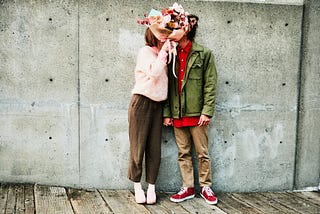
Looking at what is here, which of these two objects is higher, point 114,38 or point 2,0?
point 2,0

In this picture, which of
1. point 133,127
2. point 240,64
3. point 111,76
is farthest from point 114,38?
point 240,64

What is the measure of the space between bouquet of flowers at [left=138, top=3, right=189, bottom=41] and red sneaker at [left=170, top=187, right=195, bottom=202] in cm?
163

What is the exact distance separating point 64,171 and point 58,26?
1599mm

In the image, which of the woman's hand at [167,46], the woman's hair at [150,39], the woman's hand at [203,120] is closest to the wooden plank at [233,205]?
the woman's hand at [203,120]

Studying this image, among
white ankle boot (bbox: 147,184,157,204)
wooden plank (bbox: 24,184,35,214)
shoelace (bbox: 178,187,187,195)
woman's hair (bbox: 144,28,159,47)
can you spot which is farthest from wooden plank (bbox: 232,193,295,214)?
wooden plank (bbox: 24,184,35,214)

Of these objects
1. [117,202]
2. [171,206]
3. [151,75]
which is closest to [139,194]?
[117,202]

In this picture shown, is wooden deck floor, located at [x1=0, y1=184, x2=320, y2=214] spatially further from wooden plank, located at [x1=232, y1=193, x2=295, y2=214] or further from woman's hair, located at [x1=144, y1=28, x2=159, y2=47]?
woman's hair, located at [x1=144, y1=28, x2=159, y2=47]

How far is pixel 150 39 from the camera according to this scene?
4.14 meters

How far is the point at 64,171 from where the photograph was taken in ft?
14.7

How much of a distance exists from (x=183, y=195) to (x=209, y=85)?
1216 millimetres

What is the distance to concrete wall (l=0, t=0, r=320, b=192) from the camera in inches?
171

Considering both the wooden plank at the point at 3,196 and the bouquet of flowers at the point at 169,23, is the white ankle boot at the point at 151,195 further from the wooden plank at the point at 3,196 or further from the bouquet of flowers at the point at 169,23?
the bouquet of flowers at the point at 169,23

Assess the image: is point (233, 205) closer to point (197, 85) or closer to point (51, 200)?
point (197, 85)

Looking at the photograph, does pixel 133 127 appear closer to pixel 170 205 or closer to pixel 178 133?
pixel 178 133
